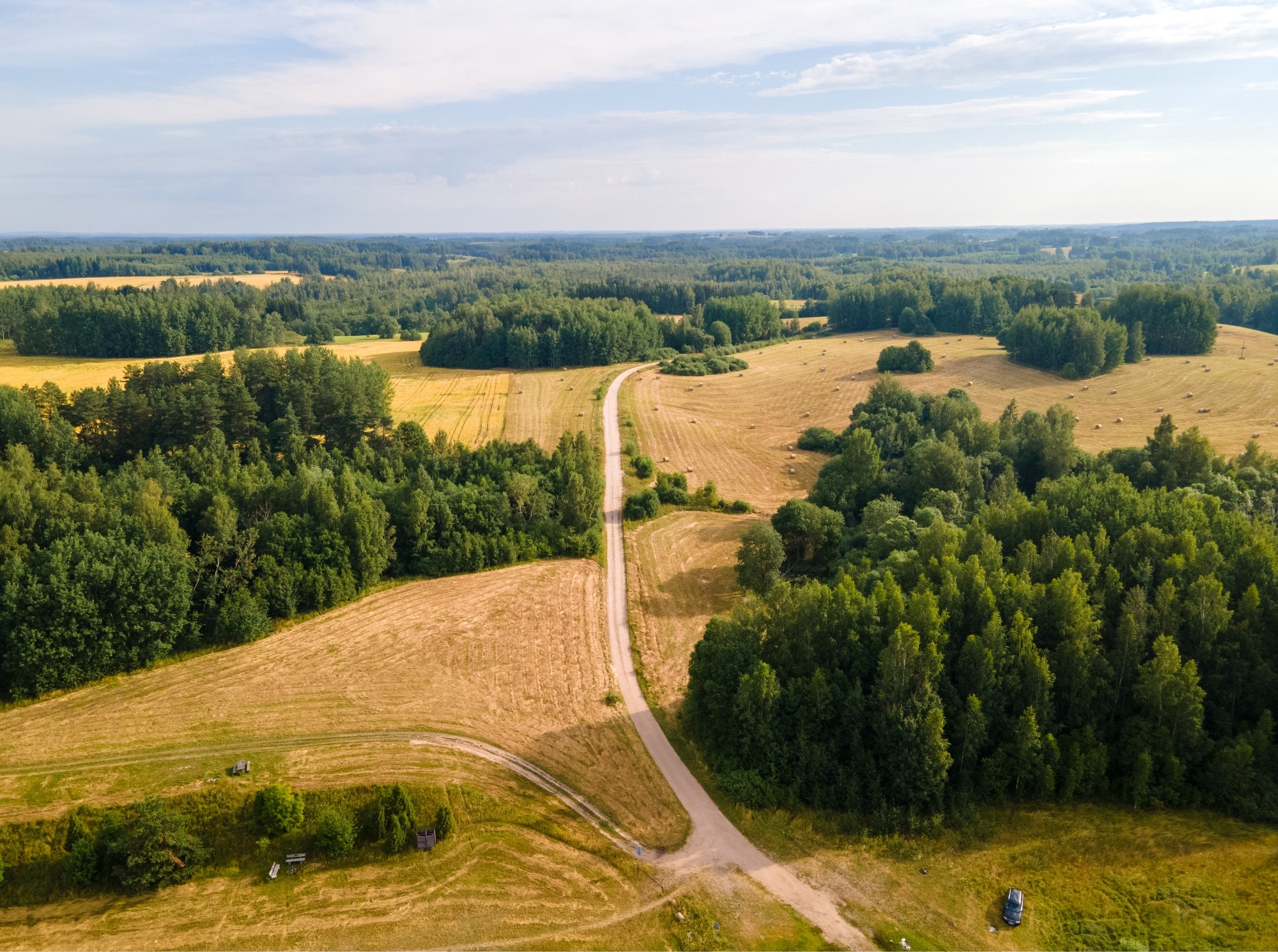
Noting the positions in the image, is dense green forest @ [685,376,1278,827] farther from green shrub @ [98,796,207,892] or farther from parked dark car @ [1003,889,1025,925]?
green shrub @ [98,796,207,892]

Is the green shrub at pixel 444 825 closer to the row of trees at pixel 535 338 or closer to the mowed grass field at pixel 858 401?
the mowed grass field at pixel 858 401

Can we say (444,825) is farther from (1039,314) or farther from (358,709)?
(1039,314)

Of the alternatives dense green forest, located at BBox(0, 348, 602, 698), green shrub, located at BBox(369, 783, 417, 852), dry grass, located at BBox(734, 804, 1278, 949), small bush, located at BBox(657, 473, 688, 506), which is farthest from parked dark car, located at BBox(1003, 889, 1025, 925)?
small bush, located at BBox(657, 473, 688, 506)

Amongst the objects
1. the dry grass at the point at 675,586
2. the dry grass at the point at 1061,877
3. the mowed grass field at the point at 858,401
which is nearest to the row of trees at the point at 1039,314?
the mowed grass field at the point at 858,401

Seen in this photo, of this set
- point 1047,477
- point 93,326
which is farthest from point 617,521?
point 93,326

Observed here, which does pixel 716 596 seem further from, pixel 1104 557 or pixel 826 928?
pixel 826 928

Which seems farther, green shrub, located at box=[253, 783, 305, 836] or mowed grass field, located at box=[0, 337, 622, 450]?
mowed grass field, located at box=[0, 337, 622, 450]

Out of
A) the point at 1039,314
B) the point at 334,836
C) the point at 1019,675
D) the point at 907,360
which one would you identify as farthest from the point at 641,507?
the point at 1039,314
